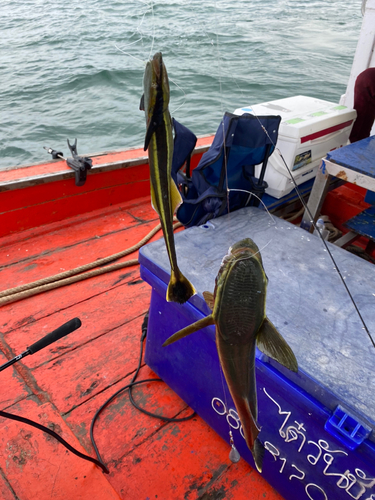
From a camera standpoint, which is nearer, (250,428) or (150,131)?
(150,131)

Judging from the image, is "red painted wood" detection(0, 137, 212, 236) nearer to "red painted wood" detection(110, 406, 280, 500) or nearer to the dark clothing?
the dark clothing

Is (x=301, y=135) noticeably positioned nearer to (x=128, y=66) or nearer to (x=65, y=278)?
(x=65, y=278)

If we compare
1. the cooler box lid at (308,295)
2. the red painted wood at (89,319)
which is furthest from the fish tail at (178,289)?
the red painted wood at (89,319)

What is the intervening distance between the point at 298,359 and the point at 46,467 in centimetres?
118

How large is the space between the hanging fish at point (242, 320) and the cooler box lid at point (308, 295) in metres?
0.59

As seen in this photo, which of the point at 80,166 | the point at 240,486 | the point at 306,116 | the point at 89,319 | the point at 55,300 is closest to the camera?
the point at 240,486

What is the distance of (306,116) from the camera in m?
3.47

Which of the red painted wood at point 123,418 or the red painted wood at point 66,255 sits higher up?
the red painted wood at point 123,418

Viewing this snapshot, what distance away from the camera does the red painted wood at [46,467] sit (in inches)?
60.9

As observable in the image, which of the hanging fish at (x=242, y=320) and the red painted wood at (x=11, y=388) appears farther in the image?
the red painted wood at (x=11, y=388)

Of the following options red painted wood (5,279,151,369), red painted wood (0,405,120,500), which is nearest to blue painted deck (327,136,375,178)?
red painted wood (5,279,151,369)

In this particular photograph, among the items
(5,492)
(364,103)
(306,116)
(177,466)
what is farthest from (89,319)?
(364,103)

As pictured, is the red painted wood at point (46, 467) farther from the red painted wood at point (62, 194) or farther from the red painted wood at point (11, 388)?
the red painted wood at point (62, 194)

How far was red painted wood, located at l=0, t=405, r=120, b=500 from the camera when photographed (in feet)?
5.08
